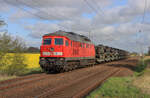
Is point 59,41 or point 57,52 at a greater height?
point 59,41

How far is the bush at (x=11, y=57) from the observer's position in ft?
49.1

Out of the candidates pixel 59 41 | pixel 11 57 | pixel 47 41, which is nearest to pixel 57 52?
pixel 59 41

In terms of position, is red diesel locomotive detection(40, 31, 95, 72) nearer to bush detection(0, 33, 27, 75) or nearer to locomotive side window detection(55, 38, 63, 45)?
locomotive side window detection(55, 38, 63, 45)

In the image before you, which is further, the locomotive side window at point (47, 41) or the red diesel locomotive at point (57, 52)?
the locomotive side window at point (47, 41)

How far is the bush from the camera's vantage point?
15.0 m

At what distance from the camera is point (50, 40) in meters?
16.8

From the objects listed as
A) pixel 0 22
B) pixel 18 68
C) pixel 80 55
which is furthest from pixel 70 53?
pixel 0 22

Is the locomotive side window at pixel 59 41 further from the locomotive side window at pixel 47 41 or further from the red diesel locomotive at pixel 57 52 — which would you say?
the locomotive side window at pixel 47 41

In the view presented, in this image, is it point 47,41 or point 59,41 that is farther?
point 47,41

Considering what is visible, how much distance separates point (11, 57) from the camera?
15844 mm

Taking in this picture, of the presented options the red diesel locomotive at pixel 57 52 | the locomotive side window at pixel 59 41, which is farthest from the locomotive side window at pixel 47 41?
the locomotive side window at pixel 59 41

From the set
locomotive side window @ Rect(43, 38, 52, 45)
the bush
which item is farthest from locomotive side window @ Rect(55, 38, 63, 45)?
the bush

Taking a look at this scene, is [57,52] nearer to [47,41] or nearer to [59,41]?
[59,41]

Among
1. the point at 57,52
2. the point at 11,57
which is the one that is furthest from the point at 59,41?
the point at 11,57
